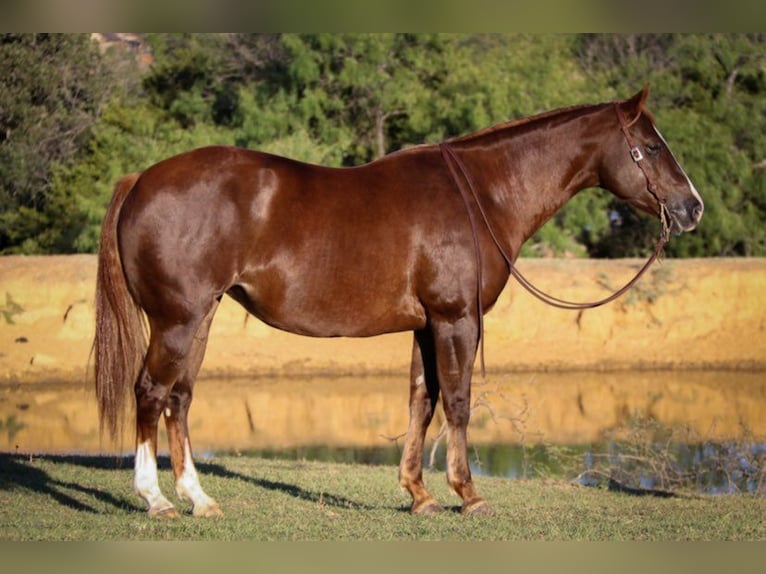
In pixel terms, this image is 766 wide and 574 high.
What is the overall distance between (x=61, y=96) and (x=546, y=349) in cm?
1152

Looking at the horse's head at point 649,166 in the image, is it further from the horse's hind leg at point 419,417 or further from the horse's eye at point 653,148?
the horse's hind leg at point 419,417

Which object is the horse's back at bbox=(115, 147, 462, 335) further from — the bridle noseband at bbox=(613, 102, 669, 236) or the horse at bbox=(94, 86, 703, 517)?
the bridle noseband at bbox=(613, 102, 669, 236)

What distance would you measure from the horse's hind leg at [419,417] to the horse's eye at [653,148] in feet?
6.02

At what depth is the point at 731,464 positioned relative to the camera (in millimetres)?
10281

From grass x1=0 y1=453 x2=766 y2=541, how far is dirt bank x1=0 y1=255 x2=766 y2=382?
31.4 ft

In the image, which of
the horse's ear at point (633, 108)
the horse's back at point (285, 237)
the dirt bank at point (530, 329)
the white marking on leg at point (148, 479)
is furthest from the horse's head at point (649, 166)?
the dirt bank at point (530, 329)

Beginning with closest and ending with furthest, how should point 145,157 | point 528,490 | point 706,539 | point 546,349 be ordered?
point 706,539 → point 528,490 → point 546,349 → point 145,157

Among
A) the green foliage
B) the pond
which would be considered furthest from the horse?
the green foliage

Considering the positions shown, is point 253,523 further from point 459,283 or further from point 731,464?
point 731,464

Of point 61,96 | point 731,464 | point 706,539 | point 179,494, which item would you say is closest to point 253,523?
point 179,494

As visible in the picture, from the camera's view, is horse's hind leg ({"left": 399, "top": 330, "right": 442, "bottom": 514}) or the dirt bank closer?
horse's hind leg ({"left": 399, "top": 330, "right": 442, "bottom": 514})

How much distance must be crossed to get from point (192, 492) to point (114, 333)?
1094 millimetres

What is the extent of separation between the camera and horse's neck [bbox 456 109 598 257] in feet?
24.4

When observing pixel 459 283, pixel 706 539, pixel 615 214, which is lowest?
pixel 706 539
